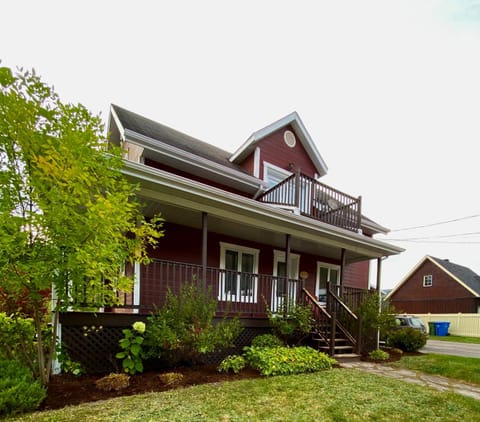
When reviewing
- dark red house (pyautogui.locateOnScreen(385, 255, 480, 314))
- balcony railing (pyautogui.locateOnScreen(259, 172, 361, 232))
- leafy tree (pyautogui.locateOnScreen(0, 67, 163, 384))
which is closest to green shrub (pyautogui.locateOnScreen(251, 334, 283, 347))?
leafy tree (pyautogui.locateOnScreen(0, 67, 163, 384))

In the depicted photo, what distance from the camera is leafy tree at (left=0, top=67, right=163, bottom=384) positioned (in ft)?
12.0

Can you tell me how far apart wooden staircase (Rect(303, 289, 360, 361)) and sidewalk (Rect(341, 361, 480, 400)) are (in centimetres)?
40

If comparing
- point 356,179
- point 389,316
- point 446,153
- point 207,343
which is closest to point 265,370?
point 207,343

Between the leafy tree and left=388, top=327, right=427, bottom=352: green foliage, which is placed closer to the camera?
the leafy tree

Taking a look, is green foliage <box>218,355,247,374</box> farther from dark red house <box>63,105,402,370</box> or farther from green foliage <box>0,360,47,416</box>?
green foliage <box>0,360,47,416</box>

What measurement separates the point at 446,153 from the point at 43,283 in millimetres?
21817

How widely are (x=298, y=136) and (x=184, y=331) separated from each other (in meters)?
8.77

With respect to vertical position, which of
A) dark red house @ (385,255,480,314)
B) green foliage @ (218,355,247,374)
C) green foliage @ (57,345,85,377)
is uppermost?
green foliage @ (57,345,85,377)

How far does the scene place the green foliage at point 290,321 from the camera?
6.62 meters

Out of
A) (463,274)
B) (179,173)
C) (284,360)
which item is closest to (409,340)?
(284,360)

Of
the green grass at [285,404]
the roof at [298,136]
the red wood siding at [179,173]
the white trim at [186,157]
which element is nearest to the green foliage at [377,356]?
the green grass at [285,404]

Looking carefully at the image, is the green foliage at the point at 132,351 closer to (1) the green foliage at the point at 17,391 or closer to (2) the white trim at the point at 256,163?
(1) the green foliage at the point at 17,391

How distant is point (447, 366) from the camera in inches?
265

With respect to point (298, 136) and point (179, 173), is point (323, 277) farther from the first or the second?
point (179, 173)
